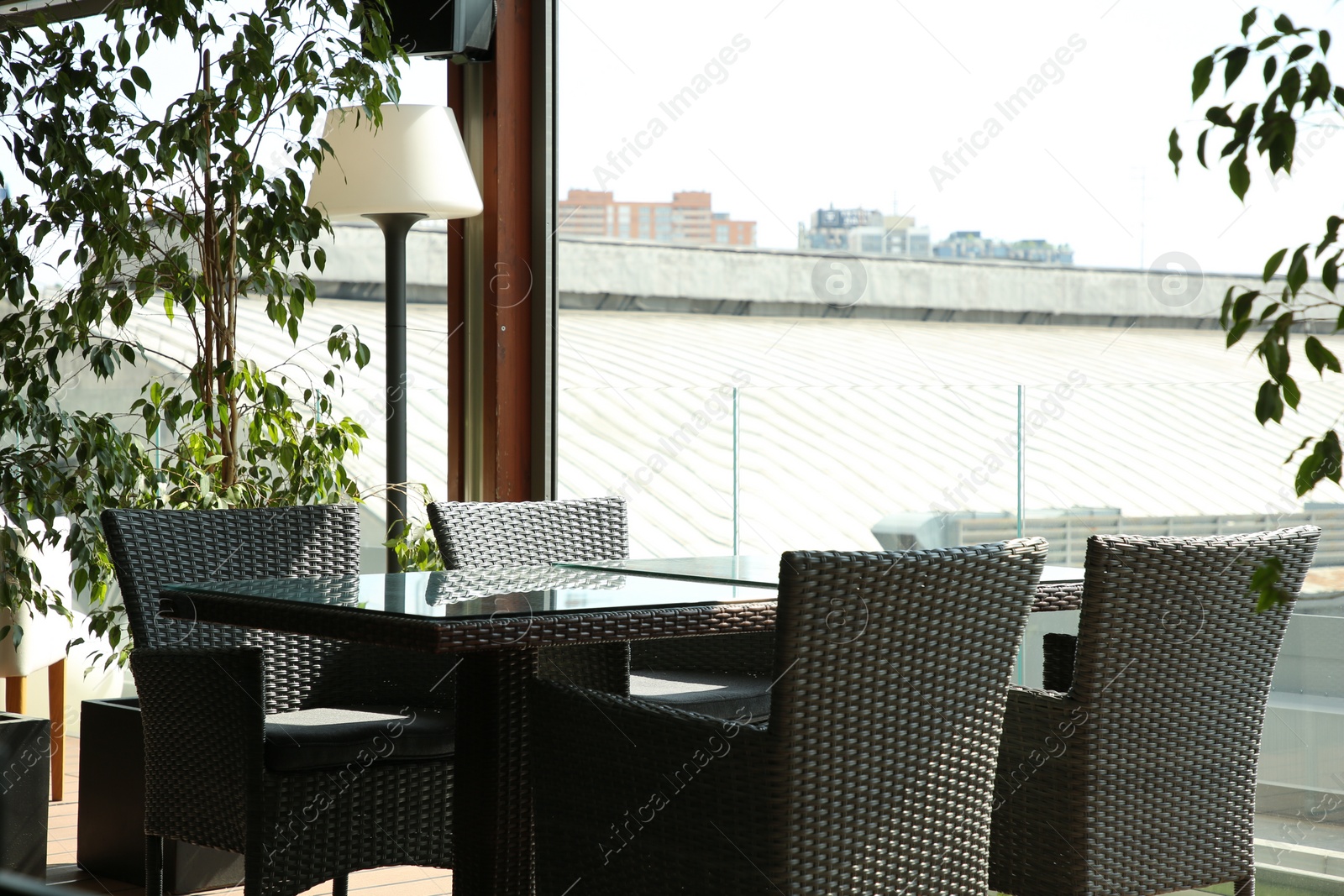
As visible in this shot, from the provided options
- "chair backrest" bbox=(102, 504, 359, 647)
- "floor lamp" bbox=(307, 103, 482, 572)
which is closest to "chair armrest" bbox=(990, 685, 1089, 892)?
"chair backrest" bbox=(102, 504, 359, 647)

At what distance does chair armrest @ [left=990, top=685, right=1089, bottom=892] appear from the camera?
210cm

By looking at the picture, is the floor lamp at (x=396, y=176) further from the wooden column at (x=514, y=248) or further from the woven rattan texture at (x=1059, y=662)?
the woven rattan texture at (x=1059, y=662)

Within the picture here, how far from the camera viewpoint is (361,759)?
2400 millimetres

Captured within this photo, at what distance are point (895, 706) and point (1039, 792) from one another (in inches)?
21.0

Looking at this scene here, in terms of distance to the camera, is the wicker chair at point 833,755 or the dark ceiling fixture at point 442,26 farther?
the dark ceiling fixture at point 442,26

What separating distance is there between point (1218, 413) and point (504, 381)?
6.78ft

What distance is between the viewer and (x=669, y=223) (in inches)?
191

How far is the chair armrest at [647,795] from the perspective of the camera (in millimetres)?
1717

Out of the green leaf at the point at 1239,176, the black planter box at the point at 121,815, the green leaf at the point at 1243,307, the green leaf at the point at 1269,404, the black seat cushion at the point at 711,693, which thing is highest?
the green leaf at the point at 1239,176

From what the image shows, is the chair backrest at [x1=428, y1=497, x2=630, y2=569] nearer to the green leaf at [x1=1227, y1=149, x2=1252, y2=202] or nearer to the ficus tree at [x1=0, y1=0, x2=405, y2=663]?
the ficus tree at [x1=0, y1=0, x2=405, y2=663]

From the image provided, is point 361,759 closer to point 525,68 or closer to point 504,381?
point 504,381

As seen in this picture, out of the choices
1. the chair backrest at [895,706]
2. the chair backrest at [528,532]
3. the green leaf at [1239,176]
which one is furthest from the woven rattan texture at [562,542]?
the green leaf at [1239,176]

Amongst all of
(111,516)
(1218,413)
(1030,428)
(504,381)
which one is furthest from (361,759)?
(1218,413)

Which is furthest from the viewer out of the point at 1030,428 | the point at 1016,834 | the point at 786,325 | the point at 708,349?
the point at 786,325
